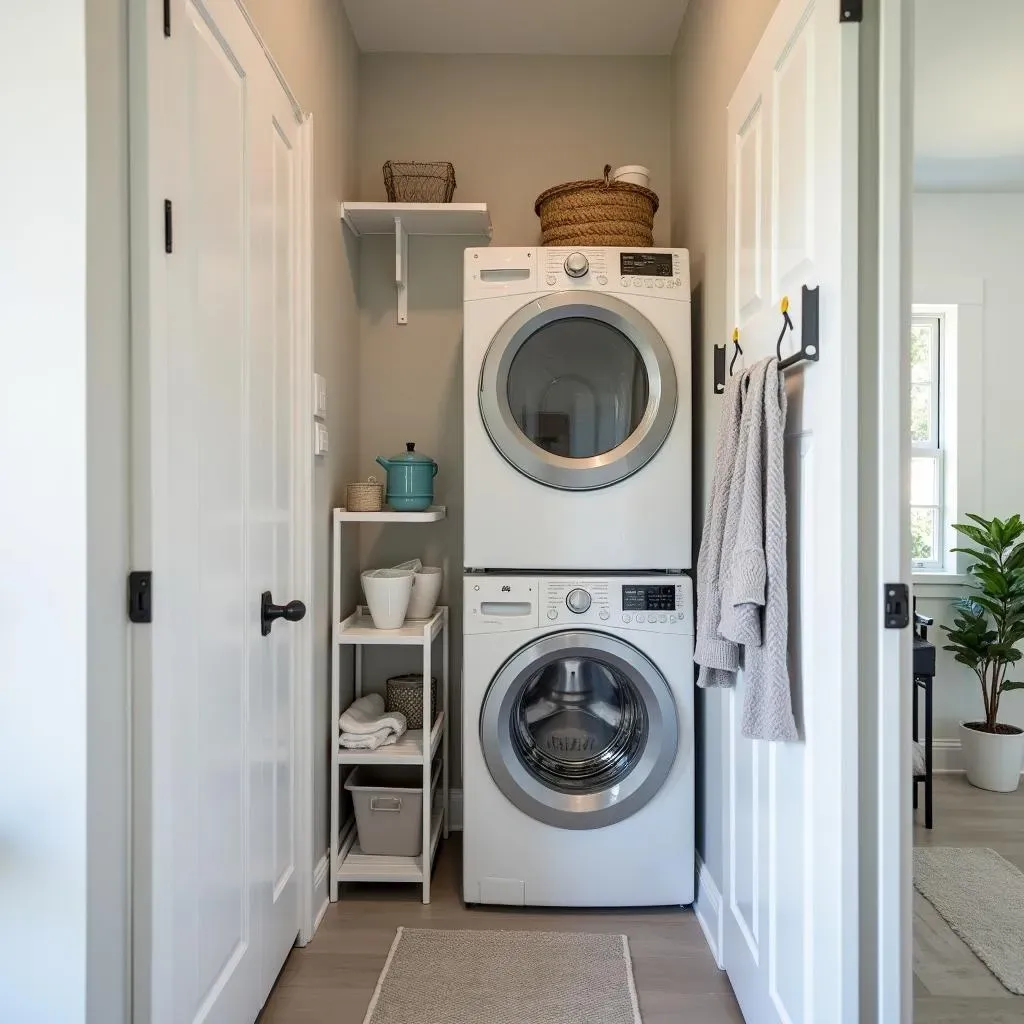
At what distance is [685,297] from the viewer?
212 cm

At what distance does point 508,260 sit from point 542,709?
1.29 meters

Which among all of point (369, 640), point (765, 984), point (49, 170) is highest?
point (49, 170)

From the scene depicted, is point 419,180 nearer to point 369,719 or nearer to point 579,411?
point 579,411

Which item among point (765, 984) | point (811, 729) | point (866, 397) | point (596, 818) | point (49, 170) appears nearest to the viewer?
point (49, 170)

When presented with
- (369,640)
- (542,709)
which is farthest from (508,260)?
(542,709)

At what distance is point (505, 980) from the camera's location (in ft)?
5.94

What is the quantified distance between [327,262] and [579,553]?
1.12m

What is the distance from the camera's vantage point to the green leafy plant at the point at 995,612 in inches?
99.6

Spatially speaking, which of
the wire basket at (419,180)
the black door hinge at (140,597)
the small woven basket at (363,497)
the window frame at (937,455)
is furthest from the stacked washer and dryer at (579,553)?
the window frame at (937,455)

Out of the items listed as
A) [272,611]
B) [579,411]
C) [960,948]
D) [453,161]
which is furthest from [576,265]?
[960,948]

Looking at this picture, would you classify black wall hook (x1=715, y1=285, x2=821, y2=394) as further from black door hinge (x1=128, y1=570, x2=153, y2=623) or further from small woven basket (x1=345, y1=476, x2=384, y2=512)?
small woven basket (x1=345, y1=476, x2=384, y2=512)

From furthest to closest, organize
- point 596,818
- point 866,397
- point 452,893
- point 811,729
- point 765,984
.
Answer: point 452,893 < point 596,818 < point 765,984 < point 811,729 < point 866,397

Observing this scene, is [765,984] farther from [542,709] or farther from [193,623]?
[193,623]

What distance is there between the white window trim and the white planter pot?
599 mm
